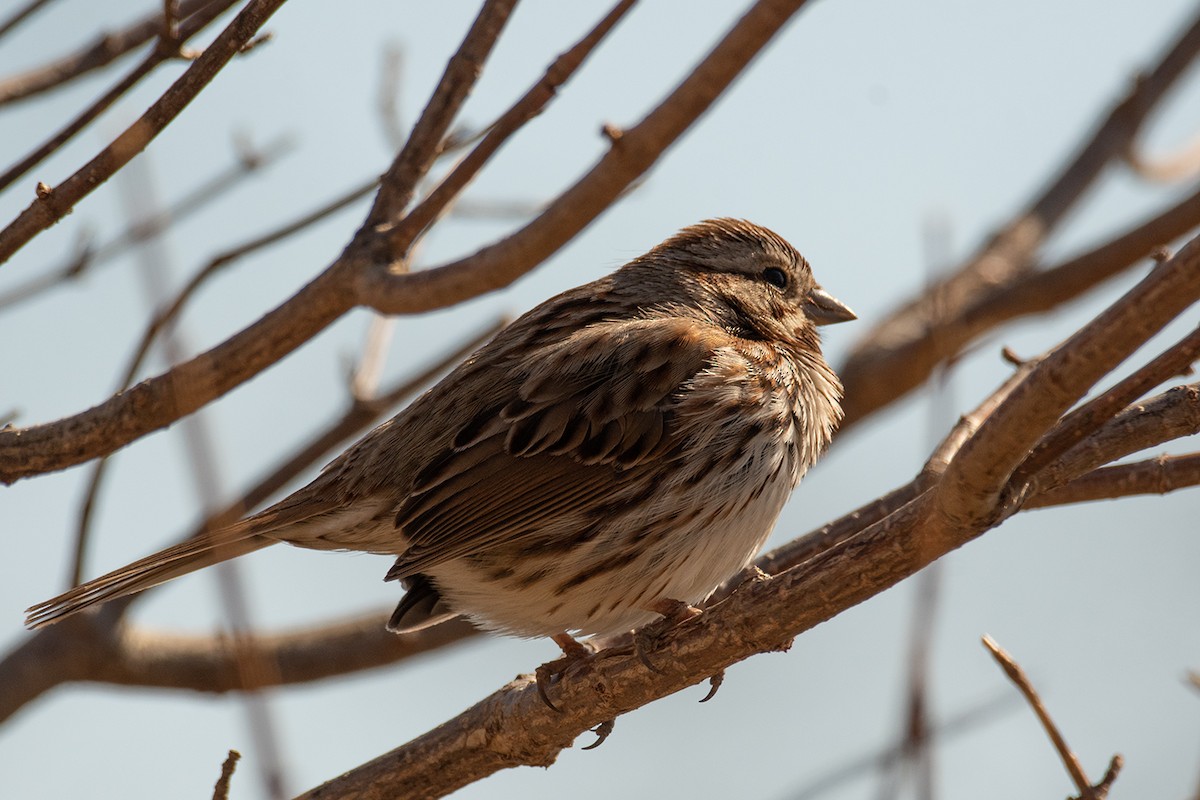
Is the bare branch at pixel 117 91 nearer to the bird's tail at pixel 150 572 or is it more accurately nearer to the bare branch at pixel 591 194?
the bare branch at pixel 591 194

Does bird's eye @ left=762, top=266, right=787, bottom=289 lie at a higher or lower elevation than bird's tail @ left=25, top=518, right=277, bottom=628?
higher

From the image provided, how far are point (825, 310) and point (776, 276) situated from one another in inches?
9.2

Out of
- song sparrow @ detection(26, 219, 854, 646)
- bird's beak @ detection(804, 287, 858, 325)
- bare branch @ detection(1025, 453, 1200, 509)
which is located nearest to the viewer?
bare branch @ detection(1025, 453, 1200, 509)

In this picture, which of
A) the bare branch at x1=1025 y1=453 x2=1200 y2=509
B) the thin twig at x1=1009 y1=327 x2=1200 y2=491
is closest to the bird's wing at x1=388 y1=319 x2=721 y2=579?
the bare branch at x1=1025 y1=453 x2=1200 y2=509

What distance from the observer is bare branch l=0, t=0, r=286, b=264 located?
129 inches

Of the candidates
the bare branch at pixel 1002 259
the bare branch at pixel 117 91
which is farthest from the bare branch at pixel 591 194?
the bare branch at pixel 1002 259

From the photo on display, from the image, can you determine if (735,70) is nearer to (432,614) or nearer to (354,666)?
(432,614)

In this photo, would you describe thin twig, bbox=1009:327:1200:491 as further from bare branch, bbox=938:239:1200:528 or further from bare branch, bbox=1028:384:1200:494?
bare branch, bbox=1028:384:1200:494

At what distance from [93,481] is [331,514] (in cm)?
76

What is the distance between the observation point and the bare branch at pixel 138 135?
10.8ft

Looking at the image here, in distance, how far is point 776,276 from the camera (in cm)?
571

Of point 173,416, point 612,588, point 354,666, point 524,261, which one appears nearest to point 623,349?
point 612,588

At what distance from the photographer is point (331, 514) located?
480 centimetres

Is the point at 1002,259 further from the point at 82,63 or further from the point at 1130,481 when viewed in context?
the point at 82,63
